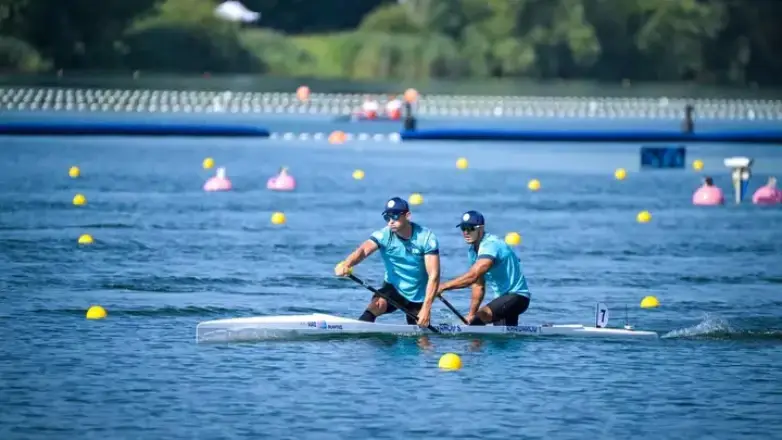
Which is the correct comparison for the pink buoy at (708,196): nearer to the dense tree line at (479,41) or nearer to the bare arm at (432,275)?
the bare arm at (432,275)

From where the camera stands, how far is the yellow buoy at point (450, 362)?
1780 cm

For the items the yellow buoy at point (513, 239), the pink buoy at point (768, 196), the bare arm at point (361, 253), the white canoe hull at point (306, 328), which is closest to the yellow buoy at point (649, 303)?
the white canoe hull at point (306, 328)

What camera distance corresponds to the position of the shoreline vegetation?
284ft

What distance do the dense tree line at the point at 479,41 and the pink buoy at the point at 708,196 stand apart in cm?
5104

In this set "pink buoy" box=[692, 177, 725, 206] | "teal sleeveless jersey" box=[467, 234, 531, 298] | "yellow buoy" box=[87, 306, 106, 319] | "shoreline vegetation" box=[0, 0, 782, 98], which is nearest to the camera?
"teal sleeveless jersey" box=[467, 234, 531, 298]

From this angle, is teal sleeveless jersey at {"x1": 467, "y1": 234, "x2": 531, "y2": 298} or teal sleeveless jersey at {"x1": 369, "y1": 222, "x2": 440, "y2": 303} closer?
teal sleeveless jersey at {"x1": 369, "y1": 222, "x2": 440, "y2": 303}

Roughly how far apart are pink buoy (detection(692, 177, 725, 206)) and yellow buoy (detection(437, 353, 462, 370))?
21.3 m

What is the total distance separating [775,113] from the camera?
77.2m

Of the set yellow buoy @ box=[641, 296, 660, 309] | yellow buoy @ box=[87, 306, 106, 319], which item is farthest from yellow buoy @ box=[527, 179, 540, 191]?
yellow buoy @ box=[87, 306, 106, 319]

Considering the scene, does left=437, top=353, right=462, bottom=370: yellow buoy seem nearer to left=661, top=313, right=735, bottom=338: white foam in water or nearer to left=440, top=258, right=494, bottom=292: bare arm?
left=440, top=258, right=494, bottom=292: bare arm

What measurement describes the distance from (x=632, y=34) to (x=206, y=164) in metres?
50.3

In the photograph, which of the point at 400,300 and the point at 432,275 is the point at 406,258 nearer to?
the point at 432,275

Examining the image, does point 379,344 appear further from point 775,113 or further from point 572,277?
point 775,113

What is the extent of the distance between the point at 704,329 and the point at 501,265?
2817 millimetres
